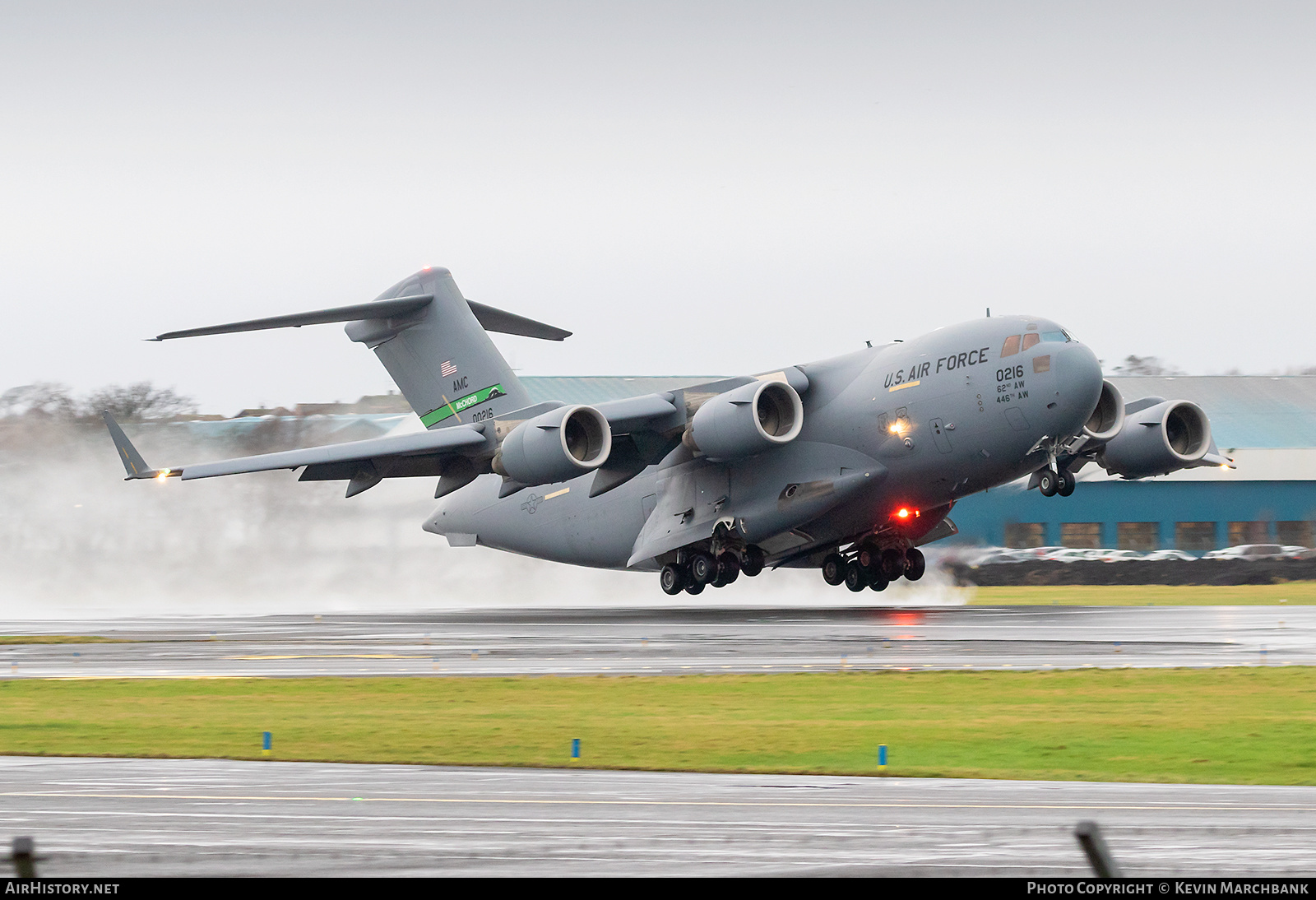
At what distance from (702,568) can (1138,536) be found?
4115 cm

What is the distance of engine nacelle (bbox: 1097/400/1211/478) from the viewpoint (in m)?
33.7

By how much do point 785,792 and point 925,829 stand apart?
1939 mm

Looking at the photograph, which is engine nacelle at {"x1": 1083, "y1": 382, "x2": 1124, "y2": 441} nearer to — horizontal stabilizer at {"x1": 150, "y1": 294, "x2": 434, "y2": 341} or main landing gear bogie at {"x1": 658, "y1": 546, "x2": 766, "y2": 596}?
main landing gear bogie at {"x1": 658, "y1": 546, "x2": 766, "y2": 596}

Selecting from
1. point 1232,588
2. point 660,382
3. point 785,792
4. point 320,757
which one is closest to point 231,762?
point 320,757

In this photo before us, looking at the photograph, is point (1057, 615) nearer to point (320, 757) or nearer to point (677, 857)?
point (320, 757)

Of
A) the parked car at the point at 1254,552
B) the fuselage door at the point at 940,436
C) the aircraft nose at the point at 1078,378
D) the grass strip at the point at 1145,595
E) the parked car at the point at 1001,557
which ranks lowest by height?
the parked car at the point at 1254,552

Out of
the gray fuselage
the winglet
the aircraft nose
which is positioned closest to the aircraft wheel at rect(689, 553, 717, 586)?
the gray fuselage

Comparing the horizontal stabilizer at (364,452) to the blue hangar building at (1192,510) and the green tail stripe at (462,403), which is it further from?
the blue hangar building at (1192,510)

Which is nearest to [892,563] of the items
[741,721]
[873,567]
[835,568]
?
[873,567]

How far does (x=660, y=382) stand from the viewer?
79062mm

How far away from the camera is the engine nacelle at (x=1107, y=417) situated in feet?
109

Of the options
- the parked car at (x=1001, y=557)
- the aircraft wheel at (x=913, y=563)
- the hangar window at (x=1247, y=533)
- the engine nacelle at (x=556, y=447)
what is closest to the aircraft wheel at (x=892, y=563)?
the aircraft wheel at (x=913, y=563)

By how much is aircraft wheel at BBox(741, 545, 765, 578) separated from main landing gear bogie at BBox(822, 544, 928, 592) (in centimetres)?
185

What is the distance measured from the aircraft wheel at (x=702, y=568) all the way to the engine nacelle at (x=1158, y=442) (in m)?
8.45
